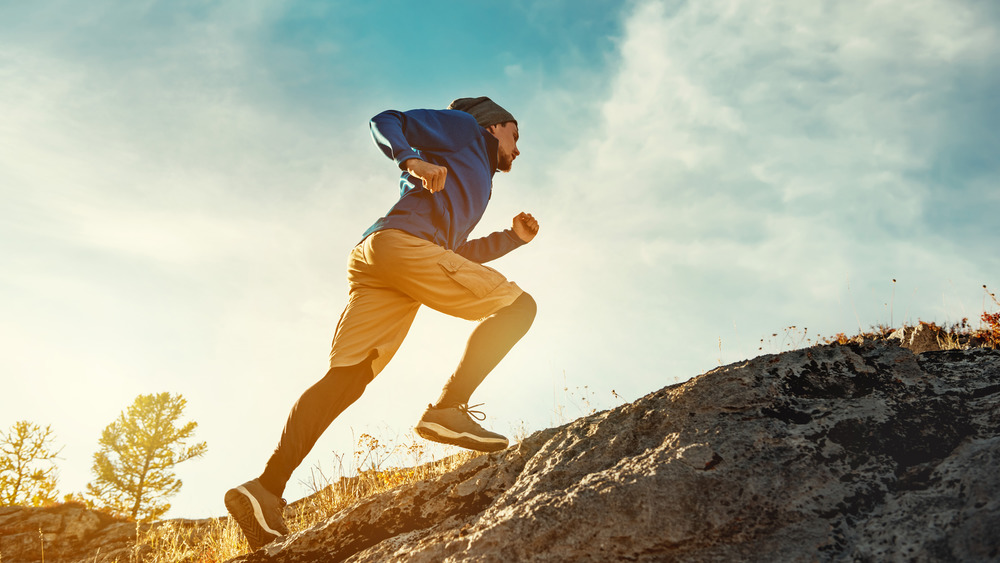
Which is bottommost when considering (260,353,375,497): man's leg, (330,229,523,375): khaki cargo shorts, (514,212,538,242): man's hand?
(260,353,375,497): man's leg

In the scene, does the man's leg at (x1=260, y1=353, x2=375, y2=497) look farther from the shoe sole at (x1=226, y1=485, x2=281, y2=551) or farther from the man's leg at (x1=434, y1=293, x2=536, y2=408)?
the man's leg at (x1=434, y1=293, x2=536, y2=408)

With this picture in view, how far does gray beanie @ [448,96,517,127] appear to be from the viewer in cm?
343

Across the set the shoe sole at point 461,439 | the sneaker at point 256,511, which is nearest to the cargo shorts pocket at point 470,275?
the shoe sole at point 461,439

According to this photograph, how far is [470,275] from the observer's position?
105 inches

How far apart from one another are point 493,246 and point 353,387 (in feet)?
3.87

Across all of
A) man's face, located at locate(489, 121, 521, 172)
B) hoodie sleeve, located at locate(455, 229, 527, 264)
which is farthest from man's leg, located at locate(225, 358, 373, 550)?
man's face, located at locate(489, 121, 521, 172)

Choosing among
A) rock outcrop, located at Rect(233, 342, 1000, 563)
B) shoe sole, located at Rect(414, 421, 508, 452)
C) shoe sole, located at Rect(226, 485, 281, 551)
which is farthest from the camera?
shoe sole, located at Rect(414, 421, 508, 452)

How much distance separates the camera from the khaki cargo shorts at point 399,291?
2.66 metres

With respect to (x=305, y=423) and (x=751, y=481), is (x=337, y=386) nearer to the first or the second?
(x=305, y=423)

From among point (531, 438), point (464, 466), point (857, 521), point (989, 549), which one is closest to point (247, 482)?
point (464, 466)

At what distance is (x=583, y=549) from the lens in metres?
1.57

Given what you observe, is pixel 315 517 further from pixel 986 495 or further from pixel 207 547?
pixel 986 495

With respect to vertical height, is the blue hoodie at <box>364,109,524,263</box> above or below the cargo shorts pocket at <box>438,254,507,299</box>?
above

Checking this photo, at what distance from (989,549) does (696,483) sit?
2.08 ft
